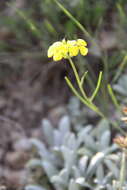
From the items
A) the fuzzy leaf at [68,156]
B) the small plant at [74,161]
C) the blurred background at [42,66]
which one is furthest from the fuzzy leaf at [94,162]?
the blurred background at [42,66]

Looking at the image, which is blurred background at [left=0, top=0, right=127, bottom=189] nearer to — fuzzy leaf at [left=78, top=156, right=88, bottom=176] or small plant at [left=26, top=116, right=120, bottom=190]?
small plant at [left=26, top=116, right=120, bottom=190]

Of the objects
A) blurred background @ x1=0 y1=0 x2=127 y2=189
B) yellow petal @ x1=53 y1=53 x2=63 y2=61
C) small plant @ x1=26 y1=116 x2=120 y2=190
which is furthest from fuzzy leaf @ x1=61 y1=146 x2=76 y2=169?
yellow petal @ x1=53 y1=53 x2=63 y2=61

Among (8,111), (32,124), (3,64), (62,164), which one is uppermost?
(3,64)

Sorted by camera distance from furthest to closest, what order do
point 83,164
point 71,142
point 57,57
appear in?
point 71,142 < point 83,164 < point 57,57

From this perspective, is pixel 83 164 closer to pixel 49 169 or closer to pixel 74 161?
pixel 74 161

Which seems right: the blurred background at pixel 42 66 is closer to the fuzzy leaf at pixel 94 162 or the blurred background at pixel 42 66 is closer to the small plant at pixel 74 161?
the small plant at pixel 74 161

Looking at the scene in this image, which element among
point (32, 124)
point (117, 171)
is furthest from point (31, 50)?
point (117, 171)

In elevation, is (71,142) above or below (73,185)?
above

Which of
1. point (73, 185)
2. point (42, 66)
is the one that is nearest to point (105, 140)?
point (73, 185)

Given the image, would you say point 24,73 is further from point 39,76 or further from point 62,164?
point 62,164
